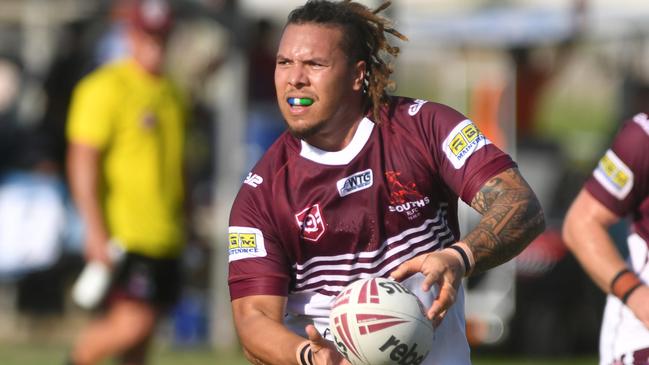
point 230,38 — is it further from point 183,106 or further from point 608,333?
point 608,333

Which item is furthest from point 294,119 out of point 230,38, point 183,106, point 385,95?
point 230,38

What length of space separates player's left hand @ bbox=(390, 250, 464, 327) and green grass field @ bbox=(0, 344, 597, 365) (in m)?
6.94

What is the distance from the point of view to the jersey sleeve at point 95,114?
895cm

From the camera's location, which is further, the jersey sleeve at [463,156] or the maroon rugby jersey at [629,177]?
the maroon rugby jersey at [629,177]

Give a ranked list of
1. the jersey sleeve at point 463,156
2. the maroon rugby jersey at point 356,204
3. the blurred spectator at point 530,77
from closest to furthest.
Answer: the jersey sleeve at point 463,156 < the maroon rugby jersey at point 356,204 < the blurred spectator at point 530,77

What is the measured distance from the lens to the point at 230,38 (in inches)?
489

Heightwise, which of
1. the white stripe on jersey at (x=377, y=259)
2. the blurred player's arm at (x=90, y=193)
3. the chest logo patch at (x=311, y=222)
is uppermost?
the chest logo patch at (x=311, y=222)

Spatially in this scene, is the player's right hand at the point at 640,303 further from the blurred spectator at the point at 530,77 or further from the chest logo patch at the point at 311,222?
the blurred spectator at the point at 530,77

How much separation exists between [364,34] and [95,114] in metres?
4.02

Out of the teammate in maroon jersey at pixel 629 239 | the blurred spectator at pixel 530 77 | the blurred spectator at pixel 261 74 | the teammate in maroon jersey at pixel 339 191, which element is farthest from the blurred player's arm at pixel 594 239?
the blurred spectator at pixel 530 77

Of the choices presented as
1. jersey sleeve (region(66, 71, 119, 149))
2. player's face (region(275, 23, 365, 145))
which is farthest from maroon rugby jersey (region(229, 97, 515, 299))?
jersey sleeve (region(66, 71, 119, 149))

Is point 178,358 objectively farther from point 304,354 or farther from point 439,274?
point 439,274

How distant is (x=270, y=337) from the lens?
5012 mm

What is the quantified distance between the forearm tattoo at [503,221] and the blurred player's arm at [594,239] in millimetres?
922
